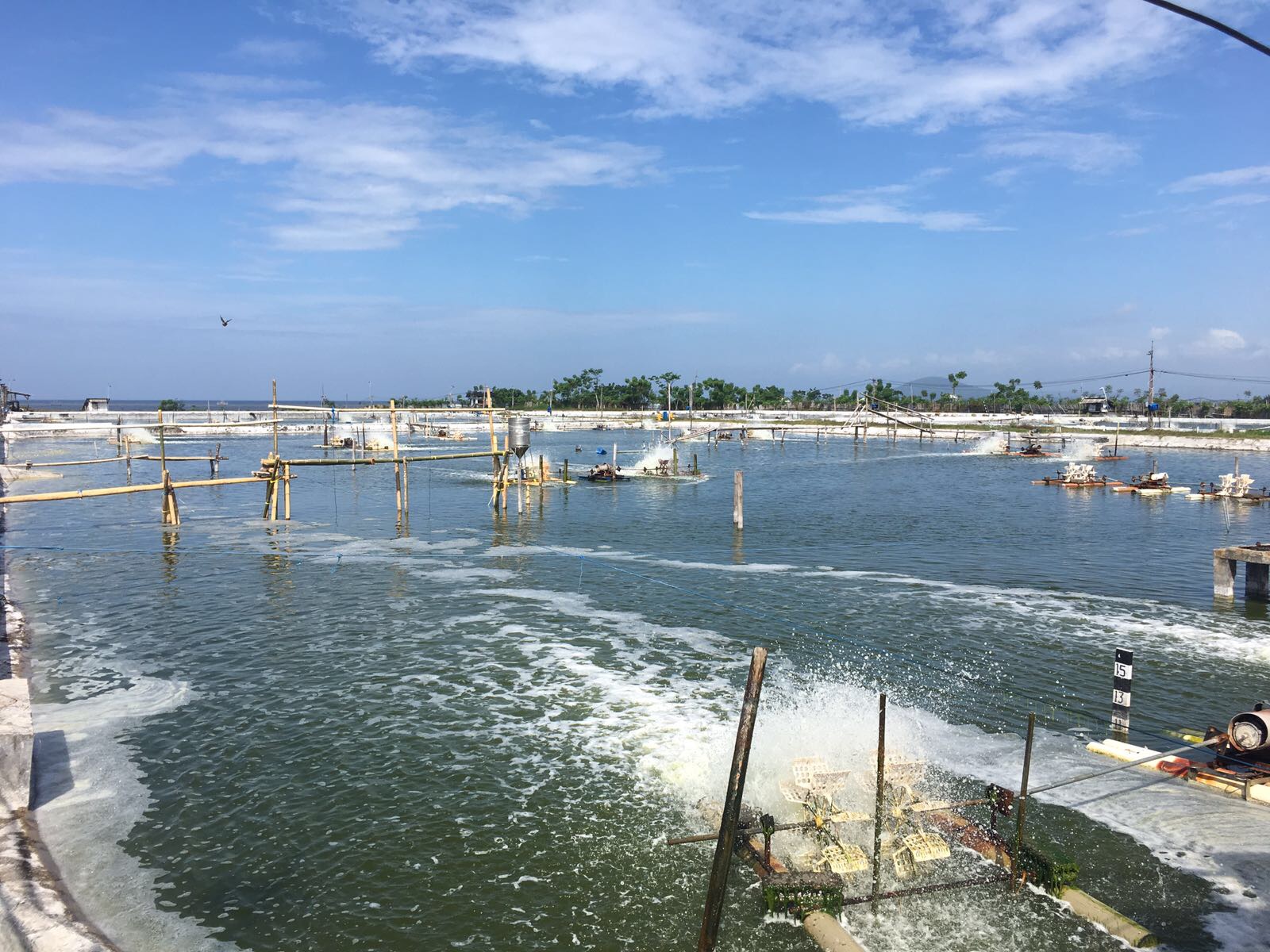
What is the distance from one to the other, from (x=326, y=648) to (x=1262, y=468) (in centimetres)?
7577

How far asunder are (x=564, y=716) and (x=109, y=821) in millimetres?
6817

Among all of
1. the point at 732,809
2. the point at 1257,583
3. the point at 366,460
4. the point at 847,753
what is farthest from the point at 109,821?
the point at 1257,583

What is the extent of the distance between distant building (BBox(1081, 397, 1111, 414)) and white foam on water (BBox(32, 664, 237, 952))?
154185mm

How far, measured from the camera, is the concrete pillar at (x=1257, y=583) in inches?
861

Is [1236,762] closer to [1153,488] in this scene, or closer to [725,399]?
[1153,488]

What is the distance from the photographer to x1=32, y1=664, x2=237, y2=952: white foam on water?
845cm

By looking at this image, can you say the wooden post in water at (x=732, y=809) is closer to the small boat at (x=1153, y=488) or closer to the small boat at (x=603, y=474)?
the small boat at (x=603, y=474)

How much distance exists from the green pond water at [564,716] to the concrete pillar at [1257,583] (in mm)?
1023

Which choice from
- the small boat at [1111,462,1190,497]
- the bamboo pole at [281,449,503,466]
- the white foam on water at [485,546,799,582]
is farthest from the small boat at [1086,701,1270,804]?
the small boat at [1111,462,1190,497]

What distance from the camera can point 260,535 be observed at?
31391 millimetres

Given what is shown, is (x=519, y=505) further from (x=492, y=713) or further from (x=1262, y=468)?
(x=1262, y=468)

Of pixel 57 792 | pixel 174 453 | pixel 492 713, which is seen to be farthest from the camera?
pixel 174 453

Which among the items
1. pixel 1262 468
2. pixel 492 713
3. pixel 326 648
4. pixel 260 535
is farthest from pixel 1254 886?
pixel 1262 468

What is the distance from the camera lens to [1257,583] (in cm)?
2188
